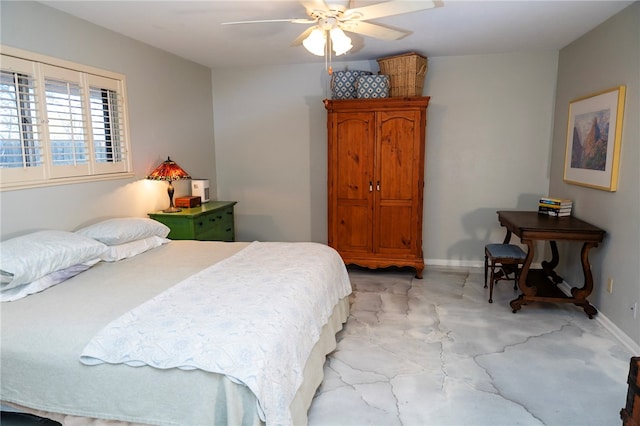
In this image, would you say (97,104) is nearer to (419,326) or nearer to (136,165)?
(136,165)

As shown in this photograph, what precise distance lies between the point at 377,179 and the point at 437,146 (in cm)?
93

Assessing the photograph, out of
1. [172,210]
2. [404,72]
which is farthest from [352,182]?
[172,210]

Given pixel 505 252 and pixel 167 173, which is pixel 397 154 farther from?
pixel 167 173

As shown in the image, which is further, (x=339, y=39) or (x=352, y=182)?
(x=352, y=182)

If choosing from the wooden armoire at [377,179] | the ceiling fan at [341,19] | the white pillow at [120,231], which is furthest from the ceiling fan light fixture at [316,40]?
the white pillow at [120,231]

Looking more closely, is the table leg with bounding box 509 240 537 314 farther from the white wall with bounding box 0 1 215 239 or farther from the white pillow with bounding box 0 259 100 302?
the white wall with bounding box 0 1 215 239

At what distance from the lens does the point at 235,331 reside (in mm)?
1725

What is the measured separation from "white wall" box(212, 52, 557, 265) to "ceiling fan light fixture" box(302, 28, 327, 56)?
209cm

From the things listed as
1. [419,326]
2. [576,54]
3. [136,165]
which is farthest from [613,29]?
[136,165]

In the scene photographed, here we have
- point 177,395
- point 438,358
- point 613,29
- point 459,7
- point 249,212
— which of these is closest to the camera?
point 177,395

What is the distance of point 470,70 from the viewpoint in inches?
179

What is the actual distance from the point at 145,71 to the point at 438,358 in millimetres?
3542

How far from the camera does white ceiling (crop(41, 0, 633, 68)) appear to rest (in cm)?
290

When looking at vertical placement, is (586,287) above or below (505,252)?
below
